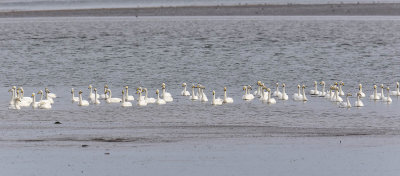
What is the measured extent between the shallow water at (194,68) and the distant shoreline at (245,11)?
4744 mm

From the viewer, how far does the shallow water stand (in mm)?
26641

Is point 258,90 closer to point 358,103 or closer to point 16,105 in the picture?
point 358,103

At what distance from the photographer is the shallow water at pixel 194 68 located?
2664 cm

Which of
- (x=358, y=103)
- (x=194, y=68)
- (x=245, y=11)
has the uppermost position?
(x=245, y=11)

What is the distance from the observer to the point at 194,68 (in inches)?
1780

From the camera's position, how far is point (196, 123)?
27.4 meters

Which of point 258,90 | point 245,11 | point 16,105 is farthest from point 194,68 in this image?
point 245,11

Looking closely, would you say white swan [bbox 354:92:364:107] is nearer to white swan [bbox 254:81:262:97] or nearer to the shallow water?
the shallow water

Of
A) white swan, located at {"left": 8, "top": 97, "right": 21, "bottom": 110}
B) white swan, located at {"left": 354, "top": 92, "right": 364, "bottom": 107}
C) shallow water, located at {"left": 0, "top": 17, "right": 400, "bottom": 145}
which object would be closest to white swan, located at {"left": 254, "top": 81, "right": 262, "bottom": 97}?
shallow water, located at {"left": 0, "top": 17, "right": 400, "bottom": 145}

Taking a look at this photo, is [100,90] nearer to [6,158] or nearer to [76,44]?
[6,158]

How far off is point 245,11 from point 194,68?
A: 43.0 m

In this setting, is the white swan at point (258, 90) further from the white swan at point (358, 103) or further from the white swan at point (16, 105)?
the white swan at point (16, 105)

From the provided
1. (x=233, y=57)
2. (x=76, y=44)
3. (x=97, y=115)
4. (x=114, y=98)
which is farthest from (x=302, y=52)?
(x=97, y=115)

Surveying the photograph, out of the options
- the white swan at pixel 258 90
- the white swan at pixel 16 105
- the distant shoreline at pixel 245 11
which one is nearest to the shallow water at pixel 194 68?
the white swan at pixel 16 105
